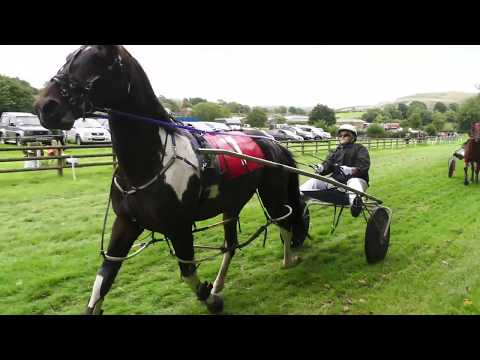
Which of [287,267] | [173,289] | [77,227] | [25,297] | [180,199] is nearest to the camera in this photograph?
[180,199]

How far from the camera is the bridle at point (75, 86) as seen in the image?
238cm

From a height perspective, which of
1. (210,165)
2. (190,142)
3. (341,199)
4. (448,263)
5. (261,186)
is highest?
(190,142)

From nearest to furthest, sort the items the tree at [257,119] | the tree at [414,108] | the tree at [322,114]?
1. the tree at [257,119]
2. the tree at [322,114]
3. the tree at [414,108]

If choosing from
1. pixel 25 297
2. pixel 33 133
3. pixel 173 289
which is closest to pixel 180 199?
pixel 173 289

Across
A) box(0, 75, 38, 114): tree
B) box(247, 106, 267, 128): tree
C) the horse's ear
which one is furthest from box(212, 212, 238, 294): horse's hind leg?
box(247, 106, 267, 128): tree

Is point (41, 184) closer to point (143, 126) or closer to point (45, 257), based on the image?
point (45, 257)

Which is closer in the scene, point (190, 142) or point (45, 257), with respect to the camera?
point (190, 142)

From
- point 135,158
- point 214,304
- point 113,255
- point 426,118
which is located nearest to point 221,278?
point 214,304

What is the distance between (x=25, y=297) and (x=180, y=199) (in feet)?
7.22

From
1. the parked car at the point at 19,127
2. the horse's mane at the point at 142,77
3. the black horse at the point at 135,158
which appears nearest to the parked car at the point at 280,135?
the black horse at the point at 135,158

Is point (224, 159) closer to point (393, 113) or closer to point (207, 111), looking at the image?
point (207, 111)

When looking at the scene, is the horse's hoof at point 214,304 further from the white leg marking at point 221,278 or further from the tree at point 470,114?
the tree at point 470,114

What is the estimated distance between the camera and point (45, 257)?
4.88 metres

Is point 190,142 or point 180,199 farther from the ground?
point 190,142
